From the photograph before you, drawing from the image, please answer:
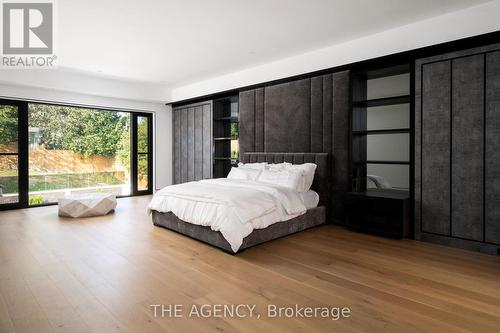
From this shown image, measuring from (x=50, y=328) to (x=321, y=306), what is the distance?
5.79 ft

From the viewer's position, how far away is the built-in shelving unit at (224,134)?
6637 mm

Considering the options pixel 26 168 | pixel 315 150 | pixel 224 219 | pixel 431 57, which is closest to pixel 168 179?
pixel 26 168

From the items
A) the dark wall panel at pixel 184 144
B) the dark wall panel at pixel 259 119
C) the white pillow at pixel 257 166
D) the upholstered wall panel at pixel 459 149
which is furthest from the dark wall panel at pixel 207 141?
the upholstered wall panel at pixel 459 149

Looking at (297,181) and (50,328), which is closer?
(50,328)

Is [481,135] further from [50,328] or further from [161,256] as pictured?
[50,328]

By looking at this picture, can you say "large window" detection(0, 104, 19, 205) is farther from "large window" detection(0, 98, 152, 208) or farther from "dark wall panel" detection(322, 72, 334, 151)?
"dark wall panel" detection(322, 72, 334, 151)

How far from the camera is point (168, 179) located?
7977 millimetres

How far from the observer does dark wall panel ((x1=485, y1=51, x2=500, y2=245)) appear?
315 cm

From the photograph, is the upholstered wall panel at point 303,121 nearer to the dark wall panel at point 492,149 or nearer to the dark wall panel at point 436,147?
the dark wall panel at point 436,147

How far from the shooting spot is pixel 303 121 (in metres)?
4.91

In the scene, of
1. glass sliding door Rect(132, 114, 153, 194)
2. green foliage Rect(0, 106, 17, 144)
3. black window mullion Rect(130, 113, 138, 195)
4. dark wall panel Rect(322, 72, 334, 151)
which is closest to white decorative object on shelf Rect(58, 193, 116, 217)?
green foliage Rect(0, 106, 17, 144)

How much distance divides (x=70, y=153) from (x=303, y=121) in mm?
5415

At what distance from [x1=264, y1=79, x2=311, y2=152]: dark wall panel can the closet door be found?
1855 millimetres

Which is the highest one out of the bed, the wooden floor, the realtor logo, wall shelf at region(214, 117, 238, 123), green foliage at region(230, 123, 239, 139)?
the realtor logo
